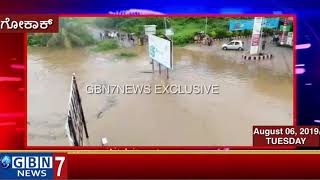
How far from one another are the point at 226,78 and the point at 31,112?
3.92 feet

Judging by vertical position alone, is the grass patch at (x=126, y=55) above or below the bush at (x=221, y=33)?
below

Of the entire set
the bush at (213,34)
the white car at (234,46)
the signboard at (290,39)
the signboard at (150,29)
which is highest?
the signboard at (150,29)

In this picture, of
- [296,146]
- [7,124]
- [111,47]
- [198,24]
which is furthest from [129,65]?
[296,146]

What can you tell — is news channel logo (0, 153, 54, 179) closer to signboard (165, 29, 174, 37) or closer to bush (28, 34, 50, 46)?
bush (28, 34, 50, 46)

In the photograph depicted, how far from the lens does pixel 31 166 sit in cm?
327

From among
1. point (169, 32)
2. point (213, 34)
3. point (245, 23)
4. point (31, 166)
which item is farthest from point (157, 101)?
point (31, 166)

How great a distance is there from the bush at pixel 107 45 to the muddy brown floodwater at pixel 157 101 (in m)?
0.04

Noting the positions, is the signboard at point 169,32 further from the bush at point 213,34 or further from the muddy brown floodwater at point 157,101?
the bush at point 213,34

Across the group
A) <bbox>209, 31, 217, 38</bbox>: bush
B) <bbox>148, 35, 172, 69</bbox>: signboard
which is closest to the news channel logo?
<bbox>148, 35, 172, 69</bbox>: signboard

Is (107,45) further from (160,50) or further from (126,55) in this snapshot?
(160,50)

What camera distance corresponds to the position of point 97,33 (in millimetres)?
3326

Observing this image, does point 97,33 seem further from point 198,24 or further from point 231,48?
point 231,48

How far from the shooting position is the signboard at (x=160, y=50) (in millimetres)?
3346

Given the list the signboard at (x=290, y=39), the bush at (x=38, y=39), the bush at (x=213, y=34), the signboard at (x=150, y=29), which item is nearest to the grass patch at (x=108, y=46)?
the signboard at (x=150, y=29)
